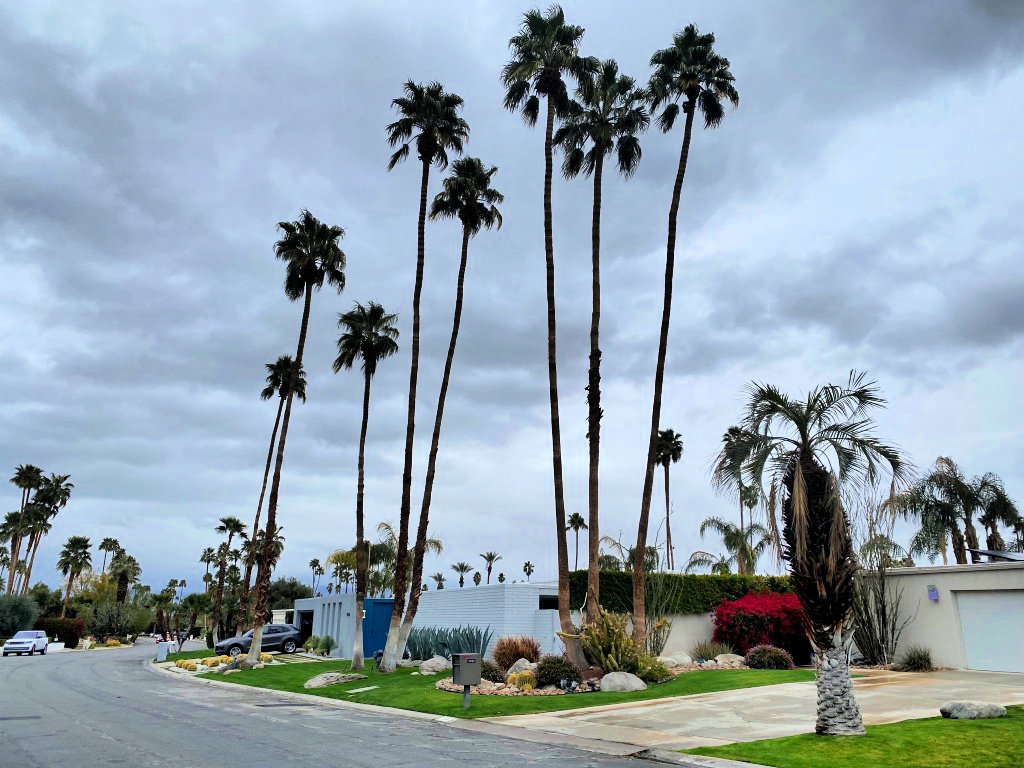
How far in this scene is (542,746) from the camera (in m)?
12.4

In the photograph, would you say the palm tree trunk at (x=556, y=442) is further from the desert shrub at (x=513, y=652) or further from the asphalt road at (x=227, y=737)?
the asphalt road at (x=227, y=737)

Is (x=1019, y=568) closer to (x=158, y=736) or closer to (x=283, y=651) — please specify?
(x=158, y=736)

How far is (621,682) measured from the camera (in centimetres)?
1972

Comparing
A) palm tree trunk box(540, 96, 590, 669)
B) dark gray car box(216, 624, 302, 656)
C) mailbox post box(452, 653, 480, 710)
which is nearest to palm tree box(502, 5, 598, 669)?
palm tree trunk box(540, 96, 590, 669)

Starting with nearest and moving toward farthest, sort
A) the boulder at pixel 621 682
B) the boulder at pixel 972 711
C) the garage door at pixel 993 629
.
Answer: the boulder at pixel 972 711 → the boulder at pixel 621 682 → the garage door at pixel 993 629

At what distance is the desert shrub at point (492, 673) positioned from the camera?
73.4ft

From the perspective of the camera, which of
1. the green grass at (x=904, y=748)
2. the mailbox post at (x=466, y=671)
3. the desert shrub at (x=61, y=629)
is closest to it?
the green grass at (x=904, y=748)

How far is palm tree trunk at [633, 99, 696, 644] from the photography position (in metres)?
23.3

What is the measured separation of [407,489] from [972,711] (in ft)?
62.7

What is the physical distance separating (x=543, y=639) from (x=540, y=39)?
21.4 m

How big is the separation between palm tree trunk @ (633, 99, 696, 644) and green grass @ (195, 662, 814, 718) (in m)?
2.47

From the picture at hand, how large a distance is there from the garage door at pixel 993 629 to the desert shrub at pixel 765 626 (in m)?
5.10

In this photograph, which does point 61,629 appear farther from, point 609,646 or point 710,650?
point 609,646

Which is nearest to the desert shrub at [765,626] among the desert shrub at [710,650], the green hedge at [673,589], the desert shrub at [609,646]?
the desert shrub at [710,650]
